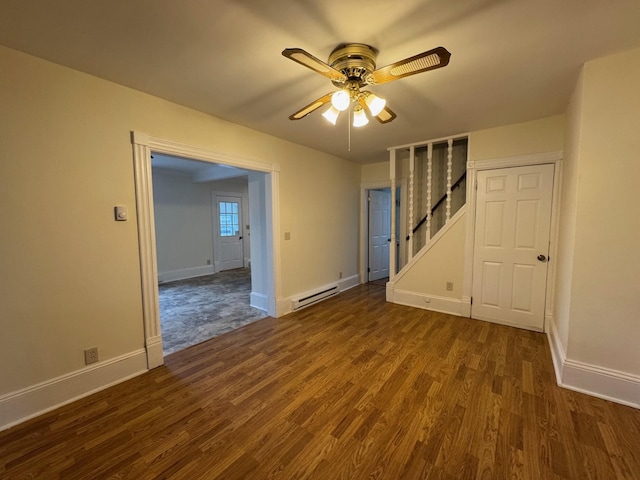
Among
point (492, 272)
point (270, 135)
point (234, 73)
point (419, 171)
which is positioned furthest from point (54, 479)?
point (419, 171)

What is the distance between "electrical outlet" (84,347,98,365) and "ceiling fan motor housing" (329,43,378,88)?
2762 mm

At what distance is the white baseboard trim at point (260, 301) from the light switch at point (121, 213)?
6.87ft

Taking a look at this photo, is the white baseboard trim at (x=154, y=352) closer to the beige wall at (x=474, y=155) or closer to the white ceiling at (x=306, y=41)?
the white ceiling at (x=306, y=41)

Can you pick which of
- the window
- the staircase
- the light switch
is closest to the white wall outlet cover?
the light switch

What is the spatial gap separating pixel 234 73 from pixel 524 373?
3378 mm

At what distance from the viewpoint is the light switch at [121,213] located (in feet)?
7.11

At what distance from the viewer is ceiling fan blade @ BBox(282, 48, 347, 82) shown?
1.29 m

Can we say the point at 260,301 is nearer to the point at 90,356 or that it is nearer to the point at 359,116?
the point at 90,356

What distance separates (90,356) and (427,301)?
3.78 m

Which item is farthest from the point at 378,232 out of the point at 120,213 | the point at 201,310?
the point at 120,213

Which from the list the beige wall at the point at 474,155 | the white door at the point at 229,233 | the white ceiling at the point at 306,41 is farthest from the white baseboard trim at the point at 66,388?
the white door at the point at 229,233

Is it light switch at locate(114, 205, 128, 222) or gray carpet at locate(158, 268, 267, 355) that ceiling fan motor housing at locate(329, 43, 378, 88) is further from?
gray carpet at locate(158, 268, 267, 355)

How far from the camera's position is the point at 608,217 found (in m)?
1.86

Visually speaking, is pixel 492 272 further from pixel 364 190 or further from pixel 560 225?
pixel 364 190
